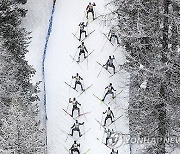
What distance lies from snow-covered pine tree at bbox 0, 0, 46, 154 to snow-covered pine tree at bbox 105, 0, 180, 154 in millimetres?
4480

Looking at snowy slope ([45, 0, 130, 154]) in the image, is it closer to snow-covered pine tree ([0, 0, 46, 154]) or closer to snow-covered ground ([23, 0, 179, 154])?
snow-covered ground ([23, 0, 179, 154])

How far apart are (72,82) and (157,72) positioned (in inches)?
421

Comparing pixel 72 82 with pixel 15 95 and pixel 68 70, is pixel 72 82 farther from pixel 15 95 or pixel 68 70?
pixel 15 95

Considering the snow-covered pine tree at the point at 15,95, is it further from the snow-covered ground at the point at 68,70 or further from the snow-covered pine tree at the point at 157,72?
the snow-covered pine tree at the point at 157,72

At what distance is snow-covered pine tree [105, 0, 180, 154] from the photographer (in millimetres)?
21016

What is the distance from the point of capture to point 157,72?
21.0 m

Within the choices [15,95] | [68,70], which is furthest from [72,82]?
[15,95]

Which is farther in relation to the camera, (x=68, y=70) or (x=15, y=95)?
(x=68, y=70)

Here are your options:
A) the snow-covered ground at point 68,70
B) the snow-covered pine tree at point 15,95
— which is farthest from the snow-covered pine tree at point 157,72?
the snow-covered pine tree at point 15,95

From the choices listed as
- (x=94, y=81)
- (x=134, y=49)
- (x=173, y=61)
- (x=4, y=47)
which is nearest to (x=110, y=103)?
(x=94, y=81)

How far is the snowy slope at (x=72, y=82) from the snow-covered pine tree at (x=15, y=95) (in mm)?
1095

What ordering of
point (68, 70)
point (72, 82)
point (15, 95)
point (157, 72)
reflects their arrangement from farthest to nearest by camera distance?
point (68, 70) < point (72, 82) < point (15, 95) < point (157, 72)

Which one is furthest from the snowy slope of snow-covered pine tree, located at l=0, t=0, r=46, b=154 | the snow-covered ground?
snow-covered pine tree, located at l=0, t=0, r=46, b=154

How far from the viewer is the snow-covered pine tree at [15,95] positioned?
22.6m
